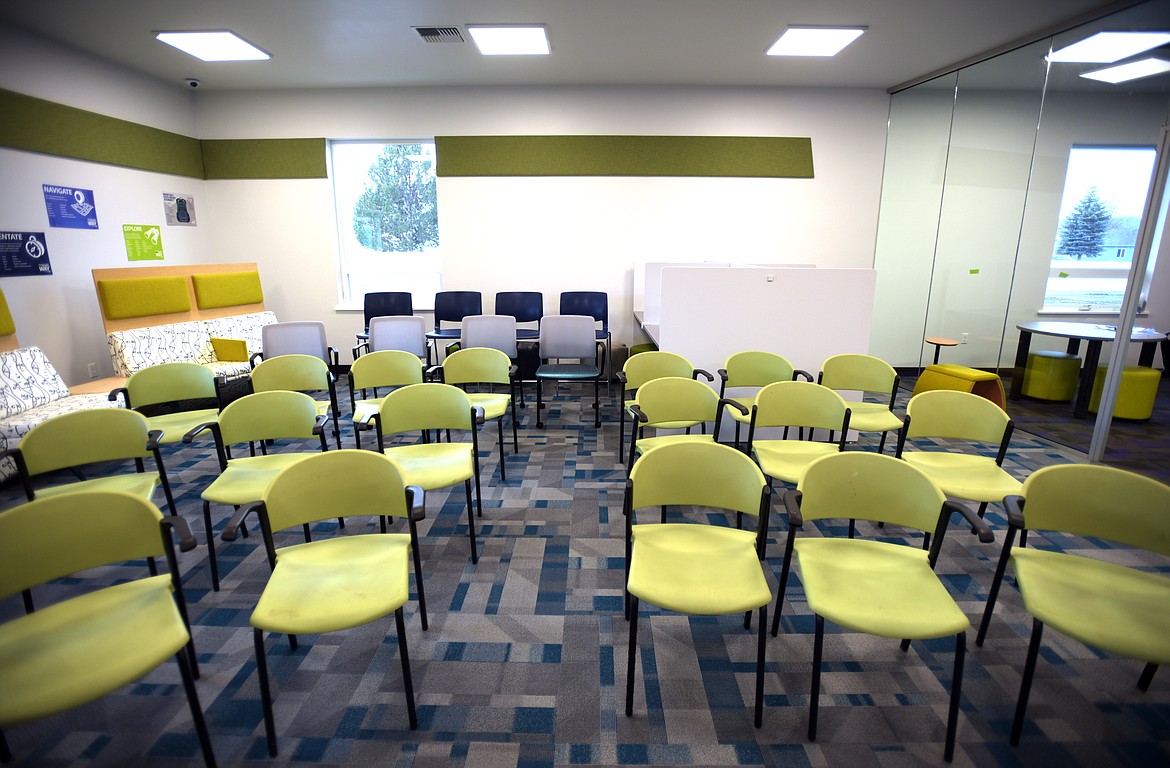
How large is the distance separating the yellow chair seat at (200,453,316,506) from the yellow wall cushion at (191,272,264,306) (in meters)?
4.18

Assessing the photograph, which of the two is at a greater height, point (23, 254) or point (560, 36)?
point (560, 36)

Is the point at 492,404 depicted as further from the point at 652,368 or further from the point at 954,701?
the point at 954,701

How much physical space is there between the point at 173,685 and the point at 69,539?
2.42ft

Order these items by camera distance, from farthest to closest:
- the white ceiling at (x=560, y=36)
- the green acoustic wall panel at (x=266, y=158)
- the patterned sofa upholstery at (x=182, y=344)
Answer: the green acoustic wall panel at (x=266, y=158)
the patterned sofa upholstery at (x=182, y=344)
the white ceiling at (x=560, y=36)

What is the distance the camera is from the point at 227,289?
6.36 meters

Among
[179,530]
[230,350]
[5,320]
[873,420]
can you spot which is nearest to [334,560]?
[179,530]

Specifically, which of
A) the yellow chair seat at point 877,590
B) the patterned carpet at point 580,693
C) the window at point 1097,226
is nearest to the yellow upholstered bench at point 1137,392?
the window at point 1097,226

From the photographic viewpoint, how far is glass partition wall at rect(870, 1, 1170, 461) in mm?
4297

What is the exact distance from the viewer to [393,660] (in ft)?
7.50

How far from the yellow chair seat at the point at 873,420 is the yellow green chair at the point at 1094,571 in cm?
125

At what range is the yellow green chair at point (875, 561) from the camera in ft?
5.77

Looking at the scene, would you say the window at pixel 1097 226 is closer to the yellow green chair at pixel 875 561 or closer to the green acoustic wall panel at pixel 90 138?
the yellow green chair at pixel 875 561

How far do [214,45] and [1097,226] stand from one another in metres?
7.77

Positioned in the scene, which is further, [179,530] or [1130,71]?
[1130,71]
